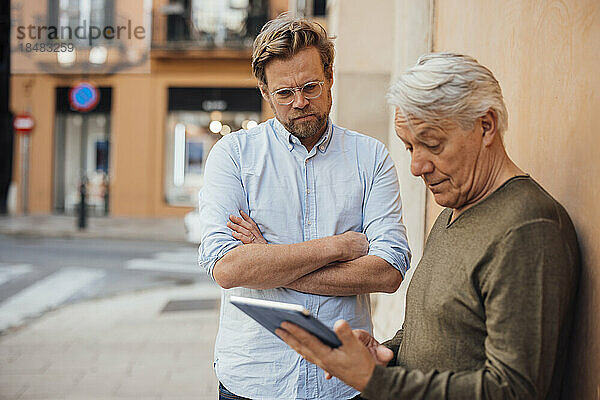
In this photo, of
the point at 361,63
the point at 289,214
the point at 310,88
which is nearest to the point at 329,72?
the point at 310,88

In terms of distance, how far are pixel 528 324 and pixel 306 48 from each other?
1238mm

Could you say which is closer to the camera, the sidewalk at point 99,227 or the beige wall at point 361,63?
the beige wall at point 361,63

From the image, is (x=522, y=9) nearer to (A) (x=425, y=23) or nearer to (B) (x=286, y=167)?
(B) (x=286, y=167)

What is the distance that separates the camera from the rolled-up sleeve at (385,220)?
234 centimetres

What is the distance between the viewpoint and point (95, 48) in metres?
21.6

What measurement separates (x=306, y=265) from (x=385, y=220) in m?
0.36

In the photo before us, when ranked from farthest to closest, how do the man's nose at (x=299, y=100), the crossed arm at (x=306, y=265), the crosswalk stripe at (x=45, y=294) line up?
1. the crosswalk stripe at (x=45, y=294)
2. the man's nose at (x=299, y=100)
3. the crossed arm at (x=306, y=265)

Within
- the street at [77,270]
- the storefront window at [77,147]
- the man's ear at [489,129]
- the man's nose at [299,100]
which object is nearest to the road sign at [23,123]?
the storefront window at [77,147]

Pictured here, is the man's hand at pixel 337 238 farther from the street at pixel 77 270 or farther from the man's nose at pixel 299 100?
the street at pixel 77 270

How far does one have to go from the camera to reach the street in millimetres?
8797

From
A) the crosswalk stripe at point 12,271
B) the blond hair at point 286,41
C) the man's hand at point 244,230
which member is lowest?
the crosswalk stripe at point 12,271

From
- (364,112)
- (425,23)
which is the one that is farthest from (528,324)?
(364,112)

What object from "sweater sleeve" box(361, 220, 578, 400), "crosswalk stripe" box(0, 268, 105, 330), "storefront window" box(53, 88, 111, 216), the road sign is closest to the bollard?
"storefront window" box(53, 88, 111, 216)

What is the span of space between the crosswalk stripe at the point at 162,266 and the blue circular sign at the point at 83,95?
9480mm
